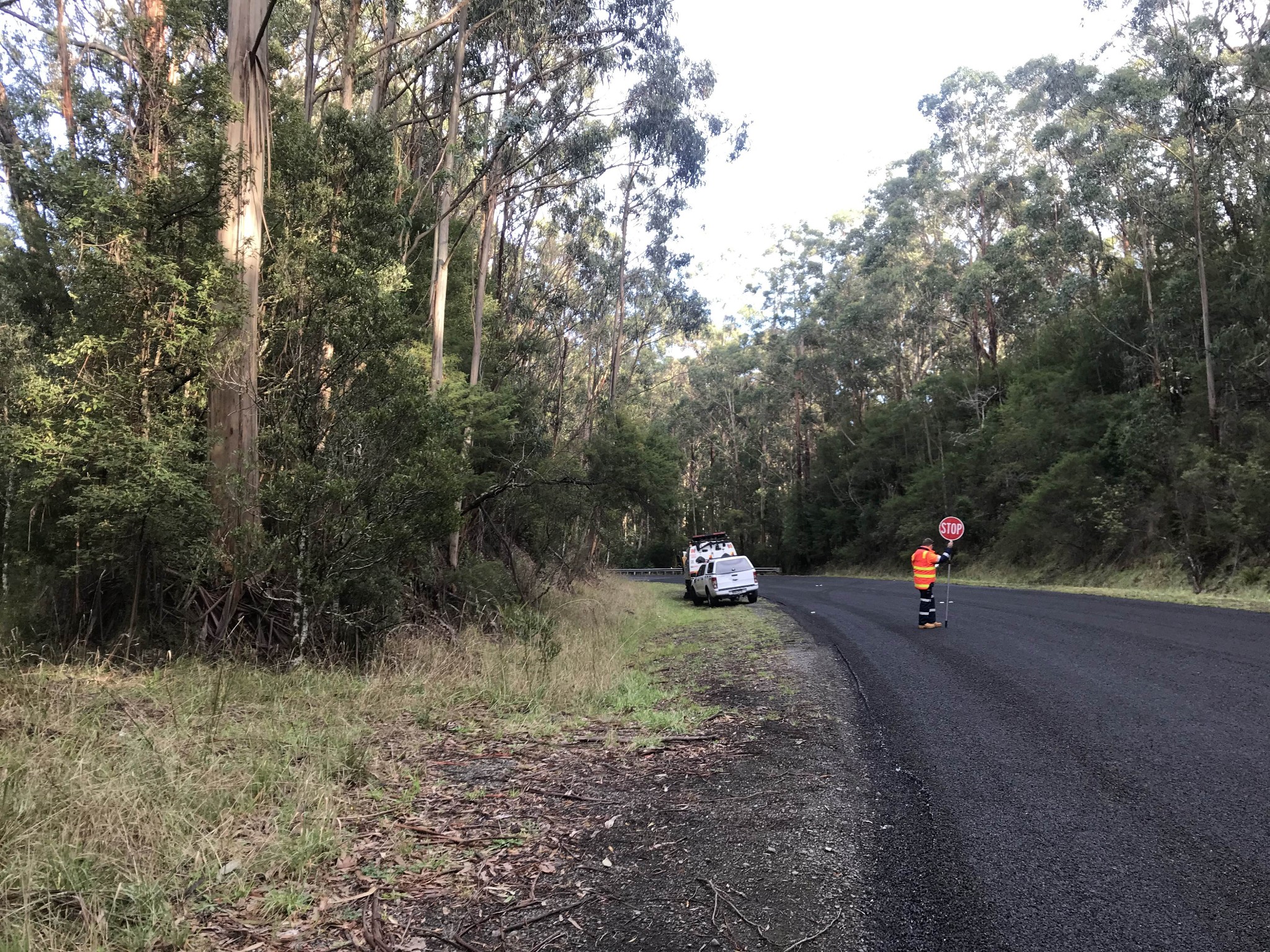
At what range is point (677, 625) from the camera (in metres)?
18.9

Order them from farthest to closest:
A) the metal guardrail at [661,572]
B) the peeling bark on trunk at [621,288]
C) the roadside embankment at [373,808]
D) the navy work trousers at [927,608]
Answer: the metal guardrail at [661,572], the peeling bark on trunk at [621,288], the navy work trousers at [927,608], the roadside embankment at [373,808]

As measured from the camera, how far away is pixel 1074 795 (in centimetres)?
493

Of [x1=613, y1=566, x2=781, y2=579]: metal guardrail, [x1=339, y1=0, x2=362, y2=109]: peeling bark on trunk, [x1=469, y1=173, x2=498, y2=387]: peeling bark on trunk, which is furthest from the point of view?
[x1=613, y1=566, x2=781, y2=579]: metal guardrail

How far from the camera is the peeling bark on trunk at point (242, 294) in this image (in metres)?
9.49

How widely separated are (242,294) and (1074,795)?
989 cm

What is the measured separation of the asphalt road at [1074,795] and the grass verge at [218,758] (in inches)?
96.5

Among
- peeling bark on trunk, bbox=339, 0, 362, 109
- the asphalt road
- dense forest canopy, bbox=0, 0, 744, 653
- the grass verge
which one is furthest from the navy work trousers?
peeling bark on trunk, bbox=339, 0, 362, 109

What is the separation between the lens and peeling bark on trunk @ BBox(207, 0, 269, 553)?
9.49 metres

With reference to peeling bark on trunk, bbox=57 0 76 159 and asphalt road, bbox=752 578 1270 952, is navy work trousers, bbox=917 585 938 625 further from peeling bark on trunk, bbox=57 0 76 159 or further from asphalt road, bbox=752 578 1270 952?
peeling bark on trunk, bbox=57 0 76 159

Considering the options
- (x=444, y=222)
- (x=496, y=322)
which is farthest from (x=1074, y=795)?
(x=496, y=322)

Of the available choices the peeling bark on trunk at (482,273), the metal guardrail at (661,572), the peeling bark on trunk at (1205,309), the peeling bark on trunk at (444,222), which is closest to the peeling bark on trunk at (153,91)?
the peeling bark on trunk at (444,222)

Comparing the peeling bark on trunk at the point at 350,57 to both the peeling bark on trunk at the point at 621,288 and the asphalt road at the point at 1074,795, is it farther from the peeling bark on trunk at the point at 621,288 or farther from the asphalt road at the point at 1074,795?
the peeling bark on trunk at the point at 621,288

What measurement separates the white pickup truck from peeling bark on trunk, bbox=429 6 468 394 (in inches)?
424

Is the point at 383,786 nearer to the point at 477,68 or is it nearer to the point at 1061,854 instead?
the point at 1061,854
